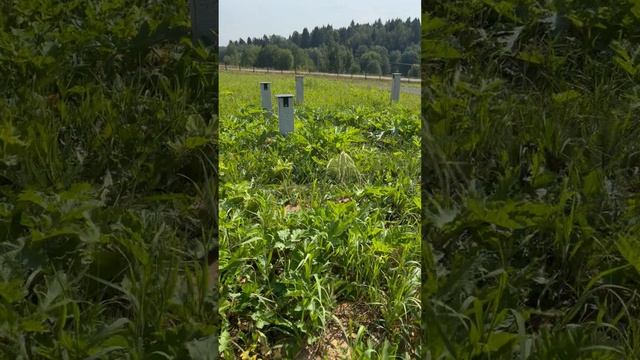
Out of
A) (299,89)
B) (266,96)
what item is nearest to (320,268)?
(266,96)

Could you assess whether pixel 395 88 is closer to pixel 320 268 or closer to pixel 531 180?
pixel 531 180

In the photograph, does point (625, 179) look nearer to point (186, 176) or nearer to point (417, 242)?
point (417, 242)

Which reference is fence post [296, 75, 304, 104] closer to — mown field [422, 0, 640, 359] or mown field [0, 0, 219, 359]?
mown field [0, 0, 219, 359]

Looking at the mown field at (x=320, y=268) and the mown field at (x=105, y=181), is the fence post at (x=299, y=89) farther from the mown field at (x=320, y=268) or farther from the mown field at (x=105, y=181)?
the mown field at (x=105, y=181)

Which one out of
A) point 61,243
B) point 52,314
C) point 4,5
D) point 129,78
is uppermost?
point 4,5

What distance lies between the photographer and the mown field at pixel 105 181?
1.29 m

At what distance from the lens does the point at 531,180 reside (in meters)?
1.70

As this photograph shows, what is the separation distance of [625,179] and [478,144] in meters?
0.53

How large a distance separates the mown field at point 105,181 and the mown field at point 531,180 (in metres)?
0.70

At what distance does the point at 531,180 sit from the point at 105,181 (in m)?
1.46

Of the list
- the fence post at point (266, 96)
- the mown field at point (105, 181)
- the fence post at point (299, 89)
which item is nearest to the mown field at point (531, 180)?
the mown field at point (105, 181)

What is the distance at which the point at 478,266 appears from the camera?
56.0 inches

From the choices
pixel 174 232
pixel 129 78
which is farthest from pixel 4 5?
pixel 174 232

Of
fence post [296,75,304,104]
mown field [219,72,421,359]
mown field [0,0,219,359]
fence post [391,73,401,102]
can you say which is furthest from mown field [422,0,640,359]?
fence post [391,73,401,102]
